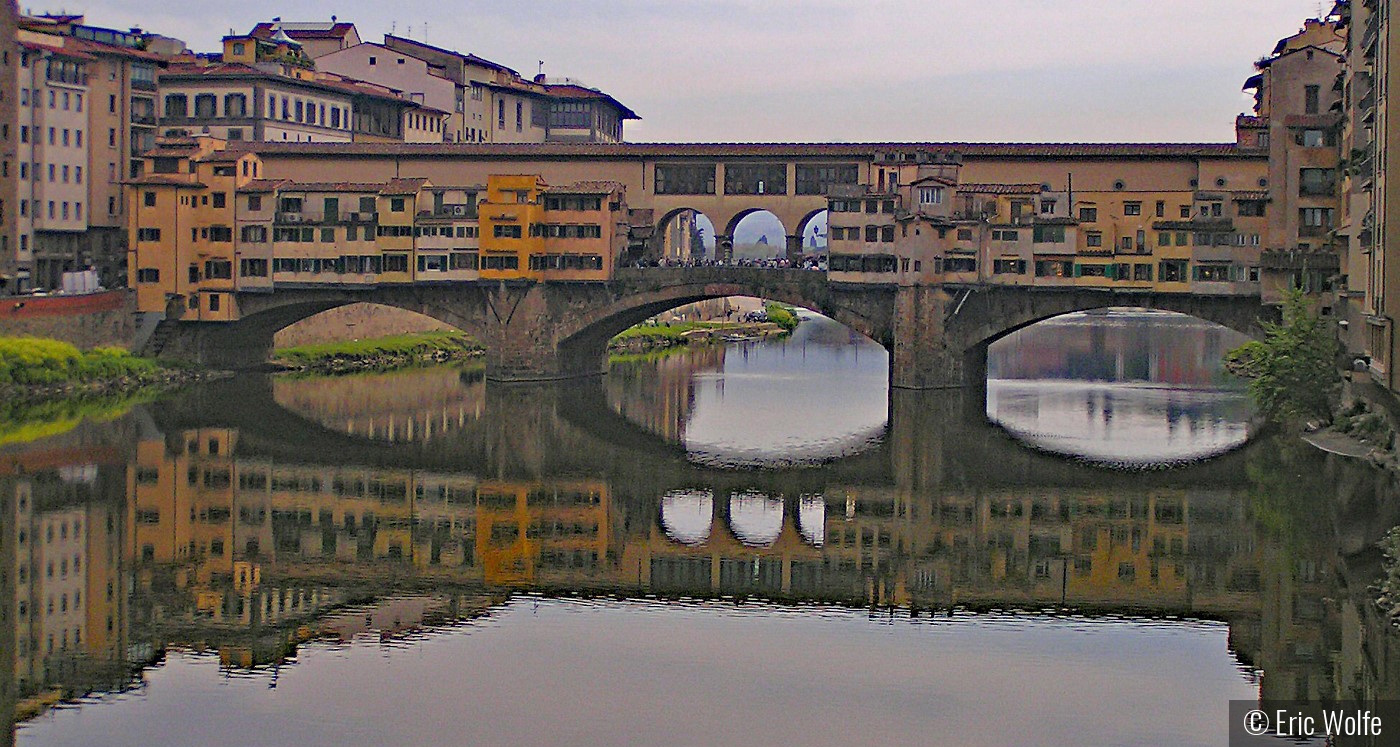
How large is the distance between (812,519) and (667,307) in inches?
965

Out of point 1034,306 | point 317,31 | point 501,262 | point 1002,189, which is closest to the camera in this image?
point 1034,306

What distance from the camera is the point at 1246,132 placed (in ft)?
188

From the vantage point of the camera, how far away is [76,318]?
57.2m

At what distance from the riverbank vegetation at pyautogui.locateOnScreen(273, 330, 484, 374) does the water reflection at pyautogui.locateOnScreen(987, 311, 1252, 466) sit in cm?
2016

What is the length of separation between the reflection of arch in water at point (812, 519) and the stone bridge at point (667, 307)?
18743 millimetres

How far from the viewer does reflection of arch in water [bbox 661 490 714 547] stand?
35406 millimetres

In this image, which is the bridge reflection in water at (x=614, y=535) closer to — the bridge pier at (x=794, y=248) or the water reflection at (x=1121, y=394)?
the water reflection at (x=1121, y=394)

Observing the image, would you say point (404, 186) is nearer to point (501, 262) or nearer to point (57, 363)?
point (501, 262)

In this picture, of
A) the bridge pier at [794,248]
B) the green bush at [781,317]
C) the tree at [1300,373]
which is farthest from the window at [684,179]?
the green bush at [781,317]

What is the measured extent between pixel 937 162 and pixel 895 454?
50.2 ft

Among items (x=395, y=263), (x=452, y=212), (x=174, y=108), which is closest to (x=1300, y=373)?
(x=452, y=212)

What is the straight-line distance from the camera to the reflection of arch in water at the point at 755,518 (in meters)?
35.5

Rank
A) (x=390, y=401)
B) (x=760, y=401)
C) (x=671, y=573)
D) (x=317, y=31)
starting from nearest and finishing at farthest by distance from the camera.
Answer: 1. (x=671, y=573)
2. (x=390, y=401)
3. (x=760, y=401)
4. (x=317, y=31)

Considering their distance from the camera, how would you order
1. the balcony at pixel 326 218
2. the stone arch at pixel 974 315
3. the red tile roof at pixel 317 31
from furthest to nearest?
the red tile roof at pixel 317 31 → the balcony at pixel 326 218 → the stone arch at pixel 974 315
